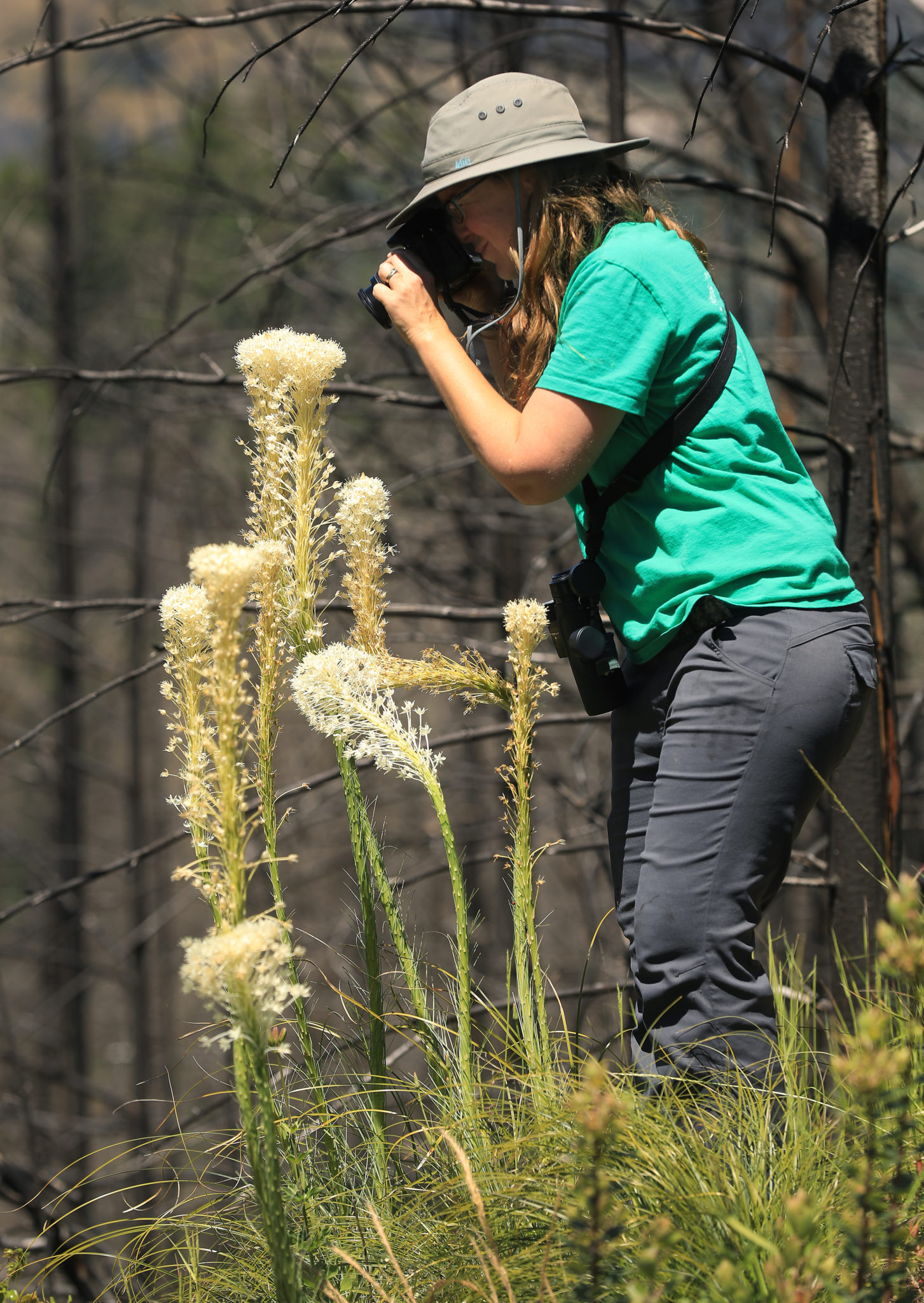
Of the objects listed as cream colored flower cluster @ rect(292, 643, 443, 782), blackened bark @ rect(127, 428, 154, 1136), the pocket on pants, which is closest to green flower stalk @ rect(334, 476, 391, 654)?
cream colored flower cluster @ rect(292, 643, 443, 782)

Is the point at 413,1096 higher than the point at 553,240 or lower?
lower

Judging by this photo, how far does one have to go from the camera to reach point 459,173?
1852 mm

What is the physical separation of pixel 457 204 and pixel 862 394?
1.25 m

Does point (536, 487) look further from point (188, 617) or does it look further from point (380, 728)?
point (188, 617)

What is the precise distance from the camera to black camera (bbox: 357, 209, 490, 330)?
6.29 ft

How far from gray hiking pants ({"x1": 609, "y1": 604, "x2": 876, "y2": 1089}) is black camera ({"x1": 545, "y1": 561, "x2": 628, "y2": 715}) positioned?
0.62 ft

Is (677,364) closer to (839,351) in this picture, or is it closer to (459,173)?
(459,173)

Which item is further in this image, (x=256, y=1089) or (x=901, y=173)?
(x=901, y=173)

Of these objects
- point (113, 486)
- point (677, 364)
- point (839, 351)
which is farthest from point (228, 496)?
point (677, 364)

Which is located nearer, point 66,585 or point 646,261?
point 646,261

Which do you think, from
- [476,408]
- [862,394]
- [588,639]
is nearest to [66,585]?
[862,394]

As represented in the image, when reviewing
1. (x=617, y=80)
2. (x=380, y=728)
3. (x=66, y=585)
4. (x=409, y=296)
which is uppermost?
(x=617, y=80)

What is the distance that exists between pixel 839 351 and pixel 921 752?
5084 mm

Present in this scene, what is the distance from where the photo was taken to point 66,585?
10.4 m
